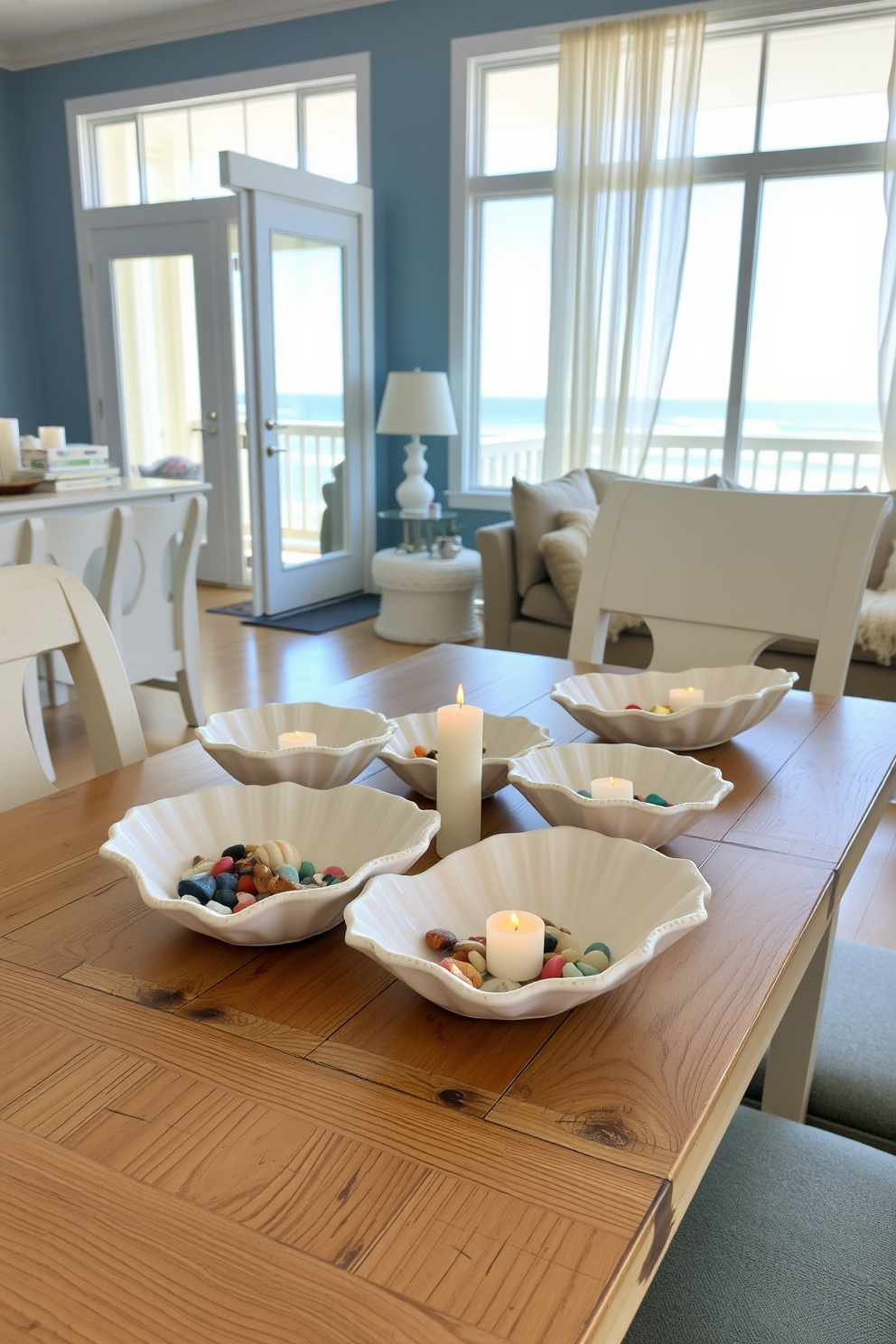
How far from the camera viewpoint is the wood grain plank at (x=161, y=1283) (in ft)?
1.46

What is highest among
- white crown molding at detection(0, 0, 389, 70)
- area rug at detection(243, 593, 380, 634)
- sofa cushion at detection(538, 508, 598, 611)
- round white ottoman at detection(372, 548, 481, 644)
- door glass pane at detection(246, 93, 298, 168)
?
white crown molding at detection(0, 0, 389, 70)

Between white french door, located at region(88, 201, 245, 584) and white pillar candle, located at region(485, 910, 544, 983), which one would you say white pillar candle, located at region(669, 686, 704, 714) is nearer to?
white pillar candle, located at region(485, 910, 544, 983)

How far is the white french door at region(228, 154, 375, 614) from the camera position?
4.62m

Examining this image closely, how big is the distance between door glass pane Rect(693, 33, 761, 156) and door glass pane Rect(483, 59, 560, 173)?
0.69 meters

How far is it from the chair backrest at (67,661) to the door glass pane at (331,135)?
457 centimetres

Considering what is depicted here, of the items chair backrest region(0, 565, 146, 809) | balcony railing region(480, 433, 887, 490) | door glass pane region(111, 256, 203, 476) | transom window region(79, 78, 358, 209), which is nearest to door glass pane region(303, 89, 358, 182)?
transom window region(79, 78, 358, 209)

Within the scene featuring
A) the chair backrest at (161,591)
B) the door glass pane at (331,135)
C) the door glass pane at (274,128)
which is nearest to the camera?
the chair backrest at (161,591)

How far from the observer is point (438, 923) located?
2.46 ft

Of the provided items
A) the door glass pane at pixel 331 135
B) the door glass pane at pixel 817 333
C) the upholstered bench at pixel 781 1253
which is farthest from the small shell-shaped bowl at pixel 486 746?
the door glass pane at pixel 331 135

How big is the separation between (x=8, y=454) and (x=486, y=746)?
2659mm

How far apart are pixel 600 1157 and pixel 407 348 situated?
5140mm

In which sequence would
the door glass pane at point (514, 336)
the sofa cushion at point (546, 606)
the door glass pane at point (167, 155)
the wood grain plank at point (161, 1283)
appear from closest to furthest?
the wood grain plank at point (161, 1283) < the sofa cushion at point (546, 606) < the door glass pane at point (514, 336) < the door glass pane at point (167, 155)

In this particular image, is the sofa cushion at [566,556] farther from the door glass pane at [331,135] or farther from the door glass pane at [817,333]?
the door glass pane at [331,135]

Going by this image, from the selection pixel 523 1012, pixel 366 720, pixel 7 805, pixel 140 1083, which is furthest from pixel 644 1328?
pixel 7 805
